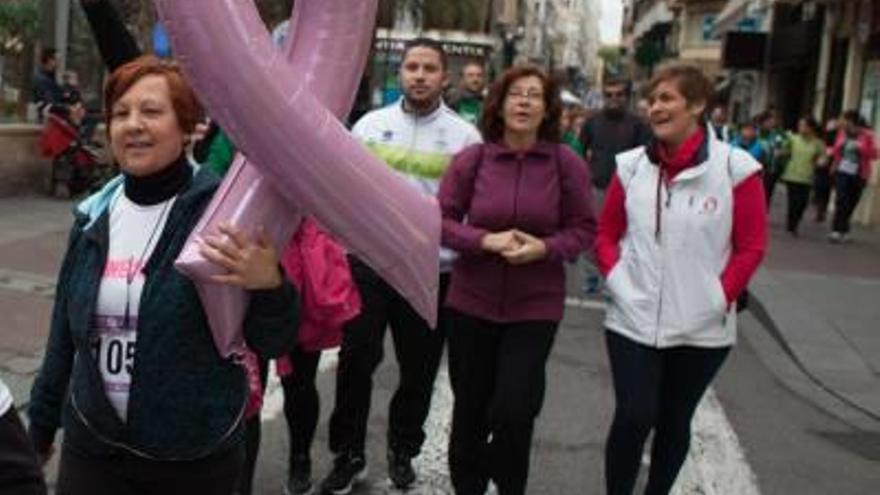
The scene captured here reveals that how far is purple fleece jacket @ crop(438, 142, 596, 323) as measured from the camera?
4617 mm

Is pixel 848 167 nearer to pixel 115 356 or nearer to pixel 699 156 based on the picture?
pixel 699 156

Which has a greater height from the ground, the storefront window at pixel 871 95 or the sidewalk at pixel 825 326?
the storefront window at pixel 871 95

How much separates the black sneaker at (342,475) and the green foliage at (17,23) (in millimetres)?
10740

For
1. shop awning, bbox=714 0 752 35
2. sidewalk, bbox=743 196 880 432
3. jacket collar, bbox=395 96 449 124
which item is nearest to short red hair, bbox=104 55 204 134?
jacket collar, bbox=395 96 449 124

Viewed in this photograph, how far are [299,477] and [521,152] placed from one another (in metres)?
1.64

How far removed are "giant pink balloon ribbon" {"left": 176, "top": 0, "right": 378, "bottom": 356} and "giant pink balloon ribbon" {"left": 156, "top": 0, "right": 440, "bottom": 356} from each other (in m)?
0.02

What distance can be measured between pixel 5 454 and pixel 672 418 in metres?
3.16

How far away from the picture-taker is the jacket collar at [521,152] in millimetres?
4648

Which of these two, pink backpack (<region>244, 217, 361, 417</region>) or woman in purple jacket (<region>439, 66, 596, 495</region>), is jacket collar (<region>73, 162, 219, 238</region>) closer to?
pink backpack (<region>244, 217, 361, 417</region>)

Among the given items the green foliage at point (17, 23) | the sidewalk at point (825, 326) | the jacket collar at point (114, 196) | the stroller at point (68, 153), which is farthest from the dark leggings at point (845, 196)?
the jacket collar at point (114, 196)

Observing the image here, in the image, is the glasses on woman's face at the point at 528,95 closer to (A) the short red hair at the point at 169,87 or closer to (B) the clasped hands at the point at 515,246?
(B) the clasped hands at the point at 515,246

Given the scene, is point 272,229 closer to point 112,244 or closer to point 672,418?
point 112,244

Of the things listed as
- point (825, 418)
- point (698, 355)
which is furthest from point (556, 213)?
point (825, 418)

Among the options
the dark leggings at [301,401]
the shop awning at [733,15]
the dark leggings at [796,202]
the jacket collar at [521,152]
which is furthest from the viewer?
the shop awning at [733,15]
